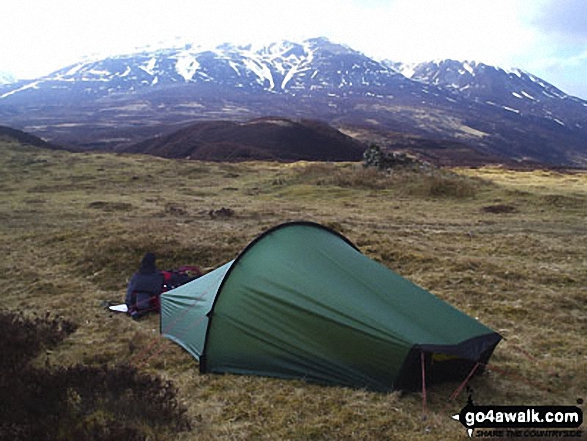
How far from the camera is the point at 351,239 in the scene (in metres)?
18.1

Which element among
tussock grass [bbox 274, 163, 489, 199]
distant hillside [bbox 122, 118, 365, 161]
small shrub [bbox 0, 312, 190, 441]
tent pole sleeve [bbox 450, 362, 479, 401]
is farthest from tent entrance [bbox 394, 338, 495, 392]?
distant hillside [bbox 122, 118, 365, 161]

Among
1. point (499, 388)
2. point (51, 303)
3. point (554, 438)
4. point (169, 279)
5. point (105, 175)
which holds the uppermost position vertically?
point (554, 438)

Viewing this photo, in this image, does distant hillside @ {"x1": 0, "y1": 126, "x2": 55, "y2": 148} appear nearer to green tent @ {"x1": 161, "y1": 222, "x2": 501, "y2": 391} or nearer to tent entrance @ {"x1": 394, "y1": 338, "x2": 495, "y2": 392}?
green tent @ {"x1": 161, "y1": 222, "x2": 501, "y2": 391}

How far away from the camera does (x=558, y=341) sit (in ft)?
31.4

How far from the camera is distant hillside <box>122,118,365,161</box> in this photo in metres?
85.1

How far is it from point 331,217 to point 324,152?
229ft

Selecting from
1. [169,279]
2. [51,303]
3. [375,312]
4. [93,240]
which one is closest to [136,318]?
[169,279]

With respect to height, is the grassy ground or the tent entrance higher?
the tent entrance

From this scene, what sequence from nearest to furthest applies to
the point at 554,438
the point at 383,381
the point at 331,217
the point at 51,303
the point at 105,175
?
the point at 554,438 < the point at 383,381 < the point at 51,303 < the point at 331,217 < the point at 105,175

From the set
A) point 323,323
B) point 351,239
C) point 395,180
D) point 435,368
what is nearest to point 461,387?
point 435,368

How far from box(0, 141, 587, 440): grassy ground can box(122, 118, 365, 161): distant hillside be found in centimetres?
4569

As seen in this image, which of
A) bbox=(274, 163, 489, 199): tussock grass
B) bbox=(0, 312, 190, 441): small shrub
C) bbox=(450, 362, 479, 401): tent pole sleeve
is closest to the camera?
bbox=(0, 312, 190, 441): small shrub

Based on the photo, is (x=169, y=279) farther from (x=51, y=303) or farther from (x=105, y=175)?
(x=105, y=175)

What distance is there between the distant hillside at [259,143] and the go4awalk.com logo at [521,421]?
2919 inches
